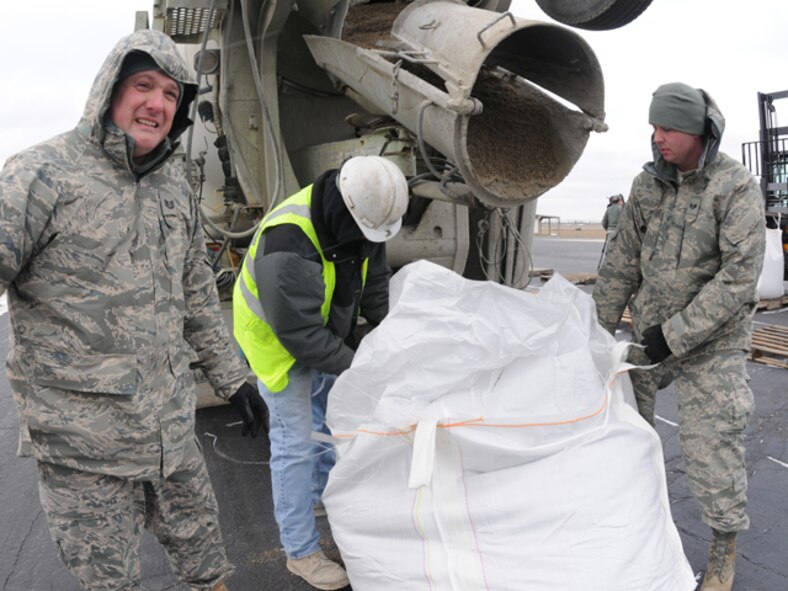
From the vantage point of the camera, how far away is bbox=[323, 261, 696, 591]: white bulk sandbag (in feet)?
5.91

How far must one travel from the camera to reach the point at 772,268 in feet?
23.9

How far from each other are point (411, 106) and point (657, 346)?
122 cm

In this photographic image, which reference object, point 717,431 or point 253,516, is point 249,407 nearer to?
point 253,516

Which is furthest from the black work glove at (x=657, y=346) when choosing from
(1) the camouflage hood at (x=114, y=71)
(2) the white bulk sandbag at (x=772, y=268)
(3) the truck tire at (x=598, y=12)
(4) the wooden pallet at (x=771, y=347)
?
(2) the white bulk sandbag at (x=772, y=268)

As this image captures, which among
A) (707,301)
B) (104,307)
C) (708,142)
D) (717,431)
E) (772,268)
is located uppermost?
(708,142)

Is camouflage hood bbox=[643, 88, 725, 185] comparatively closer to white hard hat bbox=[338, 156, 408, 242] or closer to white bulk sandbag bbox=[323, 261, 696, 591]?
white bulk sandbag bbox=[323, 261, 696, 591]

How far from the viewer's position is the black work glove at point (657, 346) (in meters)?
2.40

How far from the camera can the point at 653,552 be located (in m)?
1.80

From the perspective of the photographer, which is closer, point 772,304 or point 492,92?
point 492,92

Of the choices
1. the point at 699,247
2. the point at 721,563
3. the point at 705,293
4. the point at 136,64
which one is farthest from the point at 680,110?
the point at 136,64

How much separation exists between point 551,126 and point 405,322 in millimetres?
1051

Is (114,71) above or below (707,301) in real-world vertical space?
above

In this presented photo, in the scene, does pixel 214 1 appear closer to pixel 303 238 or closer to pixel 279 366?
pixel 303 238

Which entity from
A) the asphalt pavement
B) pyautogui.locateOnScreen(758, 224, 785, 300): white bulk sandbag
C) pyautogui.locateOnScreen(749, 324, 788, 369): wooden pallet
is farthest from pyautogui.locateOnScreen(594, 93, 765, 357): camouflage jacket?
pyautogui.locateOnScreen(758, 224, 785, 300): white bulk sandbag
